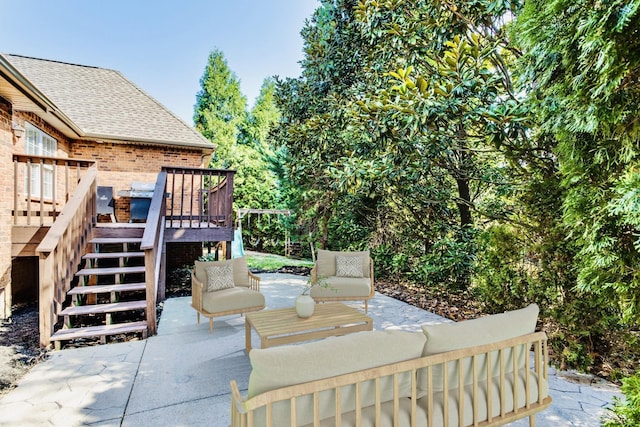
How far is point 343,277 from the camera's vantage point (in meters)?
5.73

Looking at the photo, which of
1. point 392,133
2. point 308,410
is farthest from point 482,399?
point 392,133

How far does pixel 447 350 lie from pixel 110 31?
636 inches

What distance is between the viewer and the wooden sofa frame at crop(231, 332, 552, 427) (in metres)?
1.55

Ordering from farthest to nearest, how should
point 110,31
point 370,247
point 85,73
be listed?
point 110,31 < point 85,73 < point 370,247

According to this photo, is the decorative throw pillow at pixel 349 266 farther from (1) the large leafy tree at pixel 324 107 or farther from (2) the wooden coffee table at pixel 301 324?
(2) the wooden coffee table at pixel 301 324

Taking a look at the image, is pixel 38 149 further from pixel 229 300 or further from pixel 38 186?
pixel 229 300

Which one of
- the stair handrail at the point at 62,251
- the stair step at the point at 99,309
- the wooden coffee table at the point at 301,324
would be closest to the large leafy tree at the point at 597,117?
the wooden coffee table at the point at 301,324

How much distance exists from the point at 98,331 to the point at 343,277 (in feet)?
11.8

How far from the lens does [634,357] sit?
335 centimetres

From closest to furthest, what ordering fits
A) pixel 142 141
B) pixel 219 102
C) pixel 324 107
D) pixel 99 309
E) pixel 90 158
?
pixel 99 309
pixel 324 107
pixel 90 158
pixel 142 141
pixel 219 102

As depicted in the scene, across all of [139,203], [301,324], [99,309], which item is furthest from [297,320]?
[139,203]

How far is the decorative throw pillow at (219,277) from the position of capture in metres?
4.85

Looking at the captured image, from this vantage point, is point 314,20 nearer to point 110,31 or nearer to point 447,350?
point 447,350

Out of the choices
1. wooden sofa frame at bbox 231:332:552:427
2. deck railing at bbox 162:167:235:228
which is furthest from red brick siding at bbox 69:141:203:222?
wooden sofa frame at bbox 231:332:552:427
